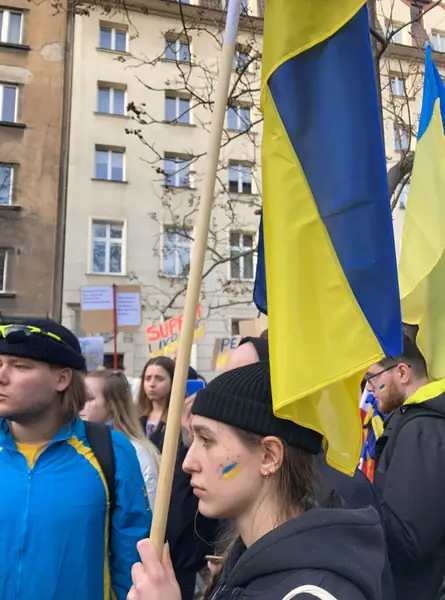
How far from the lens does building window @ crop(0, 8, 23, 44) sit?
17625 millimetres

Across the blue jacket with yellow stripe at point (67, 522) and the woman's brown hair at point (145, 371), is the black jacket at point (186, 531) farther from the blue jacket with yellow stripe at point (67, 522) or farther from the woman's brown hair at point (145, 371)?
the woman's brown hair at point (145, 371)

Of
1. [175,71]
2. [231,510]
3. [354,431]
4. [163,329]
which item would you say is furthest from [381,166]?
[175,71]

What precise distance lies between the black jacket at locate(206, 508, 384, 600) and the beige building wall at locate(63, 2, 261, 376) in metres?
15.6

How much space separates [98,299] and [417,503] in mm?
8062

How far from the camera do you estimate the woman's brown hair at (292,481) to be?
1.30 metres

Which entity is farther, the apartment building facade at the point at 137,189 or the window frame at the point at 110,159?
the window frame at the point at 110,159

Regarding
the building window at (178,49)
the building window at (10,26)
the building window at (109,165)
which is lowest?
the building window at (178,49)

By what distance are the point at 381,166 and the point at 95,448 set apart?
Answer: 1.38 meters

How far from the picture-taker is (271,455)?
4.33 feet

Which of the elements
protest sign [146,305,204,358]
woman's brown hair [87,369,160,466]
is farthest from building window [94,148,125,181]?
woman's brown hair [87,369,160,466]

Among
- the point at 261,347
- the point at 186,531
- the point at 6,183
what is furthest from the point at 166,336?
the point at 6,183

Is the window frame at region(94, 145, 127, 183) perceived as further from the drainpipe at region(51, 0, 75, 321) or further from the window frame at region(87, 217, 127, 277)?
the window frame at region(87, 217, 127, 277)

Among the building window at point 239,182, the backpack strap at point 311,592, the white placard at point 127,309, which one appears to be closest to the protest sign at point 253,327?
the white placard at point 127,309

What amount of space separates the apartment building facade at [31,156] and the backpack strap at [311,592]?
1613 centimetres
